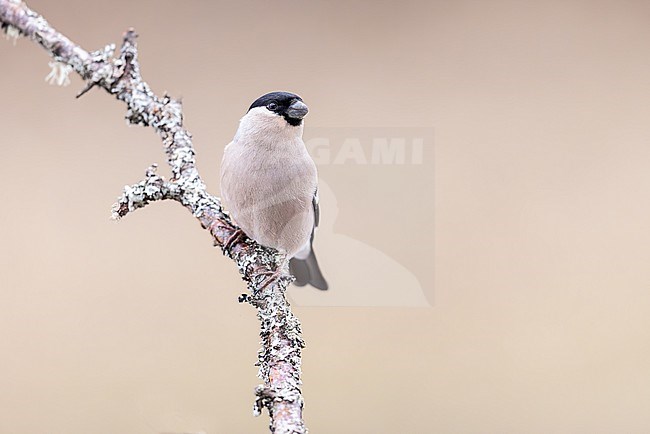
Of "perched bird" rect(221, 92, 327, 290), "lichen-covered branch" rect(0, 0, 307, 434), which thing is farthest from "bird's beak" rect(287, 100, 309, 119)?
"lichen-covered branch" rect(0, 0, 307, 434)

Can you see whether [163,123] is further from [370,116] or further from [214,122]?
[370,116]

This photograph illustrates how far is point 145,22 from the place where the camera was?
49.7 inches

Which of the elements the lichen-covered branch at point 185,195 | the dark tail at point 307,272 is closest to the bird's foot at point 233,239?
the lichen-covered branch at point 185,195

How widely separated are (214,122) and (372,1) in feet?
1.69

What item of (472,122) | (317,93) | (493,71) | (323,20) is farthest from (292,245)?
(493,71)

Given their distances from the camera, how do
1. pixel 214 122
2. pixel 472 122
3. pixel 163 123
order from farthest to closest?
1. pixel 472 122
2. pixel 214 122
3. pixel 163 123

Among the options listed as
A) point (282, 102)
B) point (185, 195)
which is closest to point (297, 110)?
point (282, 102)

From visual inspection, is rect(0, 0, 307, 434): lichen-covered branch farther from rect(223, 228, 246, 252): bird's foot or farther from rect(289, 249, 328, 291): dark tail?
rect(289, 249, 328, 291): dark tail

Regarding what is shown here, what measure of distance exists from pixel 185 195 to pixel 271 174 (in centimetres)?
14

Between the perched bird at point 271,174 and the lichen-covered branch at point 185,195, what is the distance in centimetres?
4

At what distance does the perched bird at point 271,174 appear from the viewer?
0.72 meters

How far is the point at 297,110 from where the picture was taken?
0.70m

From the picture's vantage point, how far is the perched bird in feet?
2.37

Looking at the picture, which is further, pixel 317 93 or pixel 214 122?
pixel 317 93
